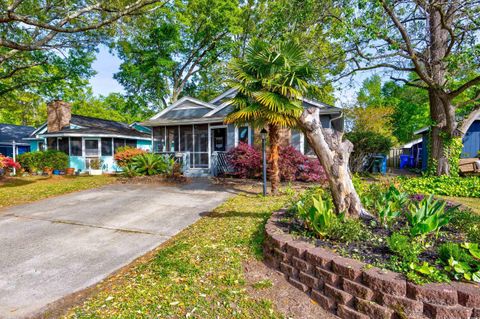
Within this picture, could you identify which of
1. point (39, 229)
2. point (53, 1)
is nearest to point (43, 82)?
point (53, 1)

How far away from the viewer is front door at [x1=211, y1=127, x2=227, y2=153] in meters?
14.2

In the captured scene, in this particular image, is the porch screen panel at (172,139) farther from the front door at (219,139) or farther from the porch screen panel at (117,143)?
the porch screen panel at (117,143)

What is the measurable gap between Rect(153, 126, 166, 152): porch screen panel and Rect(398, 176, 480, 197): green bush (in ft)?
42.0

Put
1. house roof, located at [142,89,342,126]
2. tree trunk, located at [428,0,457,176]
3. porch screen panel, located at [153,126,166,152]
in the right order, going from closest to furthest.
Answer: tree trunk, located at [428,0,457,176] < house roof, located at [142,89,342,126] < porch screen panel, located at [153,126,166,152]

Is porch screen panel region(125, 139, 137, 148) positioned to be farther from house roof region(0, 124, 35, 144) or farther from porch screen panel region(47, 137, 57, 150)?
house roof region(0, 124, 35, 144)

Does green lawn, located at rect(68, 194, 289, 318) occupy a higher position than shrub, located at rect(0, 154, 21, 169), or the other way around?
shrub, located at rect(0, 154, 21, 169)

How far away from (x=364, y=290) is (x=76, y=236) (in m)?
5.01

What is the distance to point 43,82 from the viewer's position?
15.9 m

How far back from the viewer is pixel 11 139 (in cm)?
2238

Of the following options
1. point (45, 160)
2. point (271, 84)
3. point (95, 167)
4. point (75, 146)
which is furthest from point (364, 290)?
point (45, 160)

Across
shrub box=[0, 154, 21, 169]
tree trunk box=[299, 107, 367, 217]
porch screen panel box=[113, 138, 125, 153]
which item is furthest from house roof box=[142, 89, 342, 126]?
tree trunk box=[299, 107, 367, 217]

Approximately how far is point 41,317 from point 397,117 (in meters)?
29.8

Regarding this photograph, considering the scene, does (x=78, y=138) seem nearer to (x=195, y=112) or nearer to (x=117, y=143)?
(x=117, y=143)

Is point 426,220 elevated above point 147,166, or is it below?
below
